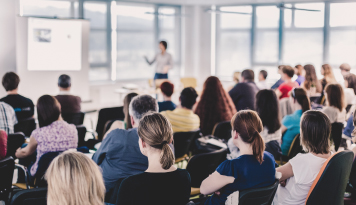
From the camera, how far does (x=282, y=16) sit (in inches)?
463

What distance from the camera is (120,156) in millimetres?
3055

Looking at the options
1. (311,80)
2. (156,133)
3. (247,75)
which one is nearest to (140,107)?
(156,133)

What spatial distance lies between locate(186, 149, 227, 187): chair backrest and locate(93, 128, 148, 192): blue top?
0.48m

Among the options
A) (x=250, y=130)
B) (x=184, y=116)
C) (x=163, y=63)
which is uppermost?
(x=163, y=63)

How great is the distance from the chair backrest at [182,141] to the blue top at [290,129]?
0.99 m

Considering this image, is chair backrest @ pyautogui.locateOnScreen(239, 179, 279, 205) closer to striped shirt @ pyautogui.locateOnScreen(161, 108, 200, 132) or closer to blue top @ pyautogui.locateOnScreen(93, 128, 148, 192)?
blue top @ pyautogui.locateOnScreen(93, 128, 148, 192)

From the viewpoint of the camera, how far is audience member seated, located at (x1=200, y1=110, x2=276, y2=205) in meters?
2.48

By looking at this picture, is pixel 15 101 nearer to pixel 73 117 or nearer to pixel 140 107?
pixel 73 117

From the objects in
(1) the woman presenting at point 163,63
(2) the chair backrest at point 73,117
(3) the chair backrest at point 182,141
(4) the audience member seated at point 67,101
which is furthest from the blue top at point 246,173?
(1) the woman presenting at point 163,63

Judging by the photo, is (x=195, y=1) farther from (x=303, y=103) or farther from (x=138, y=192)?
(x=138, y=192)

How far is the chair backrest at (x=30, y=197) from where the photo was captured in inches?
88.0

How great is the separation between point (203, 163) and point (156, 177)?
1.25 meters

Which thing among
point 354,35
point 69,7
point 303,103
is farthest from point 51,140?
point 354,35

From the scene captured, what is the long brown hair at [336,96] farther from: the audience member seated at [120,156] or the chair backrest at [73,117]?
the chair backrest at [73,117]
